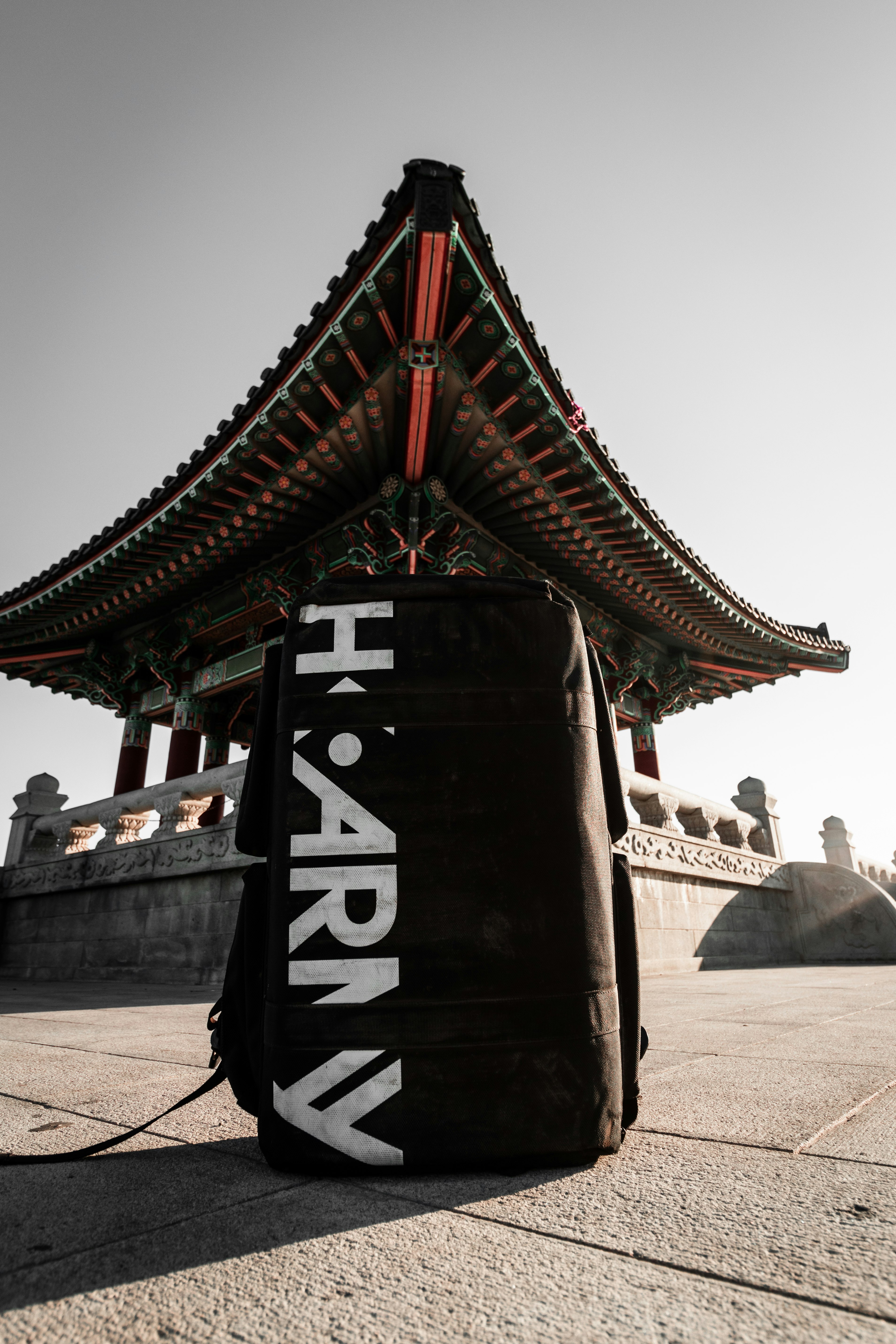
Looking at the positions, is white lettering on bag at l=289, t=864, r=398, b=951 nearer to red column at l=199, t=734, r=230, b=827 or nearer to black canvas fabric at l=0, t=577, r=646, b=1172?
black canvas fabric at l=0, t=577, r=646, b=1172

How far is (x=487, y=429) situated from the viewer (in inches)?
275

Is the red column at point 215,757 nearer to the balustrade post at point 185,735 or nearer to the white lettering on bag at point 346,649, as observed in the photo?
the balustrade post at point 185,735

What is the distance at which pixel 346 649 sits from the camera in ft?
4.66

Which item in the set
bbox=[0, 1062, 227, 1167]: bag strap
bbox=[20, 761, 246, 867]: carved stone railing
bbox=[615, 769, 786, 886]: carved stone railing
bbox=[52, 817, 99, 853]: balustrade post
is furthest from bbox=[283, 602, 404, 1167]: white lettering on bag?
bbox=[52, 817, 99, 853]: balustrade post

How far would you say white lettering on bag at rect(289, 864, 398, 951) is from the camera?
125cm

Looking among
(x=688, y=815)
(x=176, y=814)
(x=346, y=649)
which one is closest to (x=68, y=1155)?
(x=346, y=649)

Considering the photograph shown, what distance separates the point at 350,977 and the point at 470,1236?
16.6 inches

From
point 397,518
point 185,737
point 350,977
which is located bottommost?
point 350,977

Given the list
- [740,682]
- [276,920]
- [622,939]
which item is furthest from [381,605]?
[740,682]

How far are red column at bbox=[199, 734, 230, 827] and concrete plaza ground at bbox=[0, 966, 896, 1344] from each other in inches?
459

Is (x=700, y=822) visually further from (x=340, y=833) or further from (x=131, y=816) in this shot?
(x=340, y=833)

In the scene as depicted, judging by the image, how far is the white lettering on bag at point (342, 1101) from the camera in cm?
117

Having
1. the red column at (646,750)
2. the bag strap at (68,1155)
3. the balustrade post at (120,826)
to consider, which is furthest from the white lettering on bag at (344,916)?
the red column at (646,750)

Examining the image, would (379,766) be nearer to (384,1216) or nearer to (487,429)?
(384,1216)
